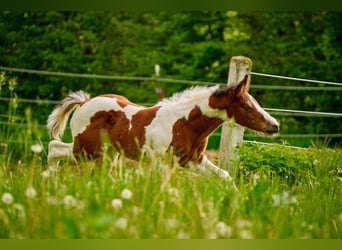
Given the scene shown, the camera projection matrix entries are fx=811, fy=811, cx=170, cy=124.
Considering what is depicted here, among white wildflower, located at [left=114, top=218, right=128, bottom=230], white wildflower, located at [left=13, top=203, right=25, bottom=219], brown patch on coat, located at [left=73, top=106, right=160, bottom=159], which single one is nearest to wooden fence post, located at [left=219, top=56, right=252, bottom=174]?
brown patch on coat, located at [left=73, top=106, right=160, bottom=159]

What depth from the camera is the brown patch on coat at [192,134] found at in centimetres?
442

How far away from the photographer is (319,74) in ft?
24.6

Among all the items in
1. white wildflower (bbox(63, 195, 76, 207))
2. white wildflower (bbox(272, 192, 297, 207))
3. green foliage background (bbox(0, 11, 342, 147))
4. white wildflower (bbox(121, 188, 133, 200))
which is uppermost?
green foliage background (bbox(0, 11, 342, 147))

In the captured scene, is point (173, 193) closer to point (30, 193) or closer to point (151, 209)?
point (151, 209)

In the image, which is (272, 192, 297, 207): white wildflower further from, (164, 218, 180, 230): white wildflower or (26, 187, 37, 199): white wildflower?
(26, 187, 37, 199): white wildflower

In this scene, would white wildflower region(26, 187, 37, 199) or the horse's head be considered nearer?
white wildflower region(26, 187, 37, 199)

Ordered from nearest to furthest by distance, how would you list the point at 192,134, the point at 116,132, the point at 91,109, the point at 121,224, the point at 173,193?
the point at 121,224
the point at 173,193
the point at 192,134
the point at 116,132
the point at 91,109

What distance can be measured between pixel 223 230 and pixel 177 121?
2.01 metres

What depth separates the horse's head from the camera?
4461 mm

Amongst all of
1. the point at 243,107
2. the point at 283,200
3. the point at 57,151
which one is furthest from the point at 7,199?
the point at 57,151

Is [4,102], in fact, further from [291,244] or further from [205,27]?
[291,244]

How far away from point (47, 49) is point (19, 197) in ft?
19.1

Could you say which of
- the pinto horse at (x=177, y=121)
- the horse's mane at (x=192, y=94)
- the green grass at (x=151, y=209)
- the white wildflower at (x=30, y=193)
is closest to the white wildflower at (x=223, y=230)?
the green grass at (x=151, y=209)

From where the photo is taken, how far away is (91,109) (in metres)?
4.75
